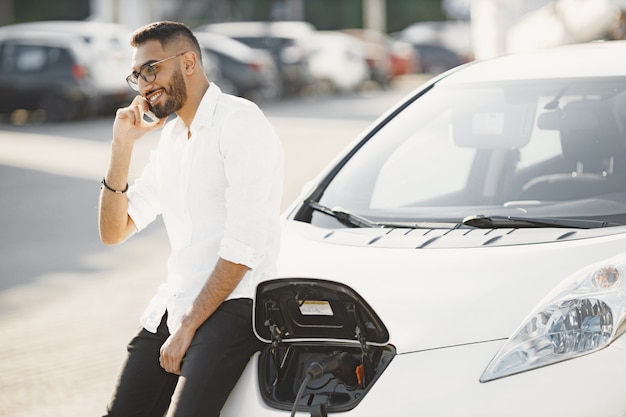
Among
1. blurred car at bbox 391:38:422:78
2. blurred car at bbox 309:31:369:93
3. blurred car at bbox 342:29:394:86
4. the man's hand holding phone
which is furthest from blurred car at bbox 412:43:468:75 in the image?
the man's hand holding phone

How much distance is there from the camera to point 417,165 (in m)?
4.55

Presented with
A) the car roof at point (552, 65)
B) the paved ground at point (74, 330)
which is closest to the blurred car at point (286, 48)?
the paved ground at point (74, 330)

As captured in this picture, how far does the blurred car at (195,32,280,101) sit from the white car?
67.1 ft

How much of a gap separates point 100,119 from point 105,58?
1262 millimetres

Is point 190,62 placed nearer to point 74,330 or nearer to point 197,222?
point 197,222

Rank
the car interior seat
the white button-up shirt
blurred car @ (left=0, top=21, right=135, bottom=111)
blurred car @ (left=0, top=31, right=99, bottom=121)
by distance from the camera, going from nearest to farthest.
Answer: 1. the white button-up shirt
2. the car interior seat
3. blurred car @ (left=0, top=31, right=99, bottom=121)
4. blurred car @ (left=0, top=21, right=135, bottom=111)

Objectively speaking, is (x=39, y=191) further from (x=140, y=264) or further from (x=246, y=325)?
(x=246, y=325)

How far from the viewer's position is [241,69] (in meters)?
25.0

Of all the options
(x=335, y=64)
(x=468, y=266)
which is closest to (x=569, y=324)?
(x=468, y=266)

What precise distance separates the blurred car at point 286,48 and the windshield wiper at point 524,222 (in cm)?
2396

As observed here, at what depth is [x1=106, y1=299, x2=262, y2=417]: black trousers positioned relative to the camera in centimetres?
321

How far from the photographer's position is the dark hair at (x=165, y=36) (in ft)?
11.5

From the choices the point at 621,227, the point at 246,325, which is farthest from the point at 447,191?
the point at 246,325

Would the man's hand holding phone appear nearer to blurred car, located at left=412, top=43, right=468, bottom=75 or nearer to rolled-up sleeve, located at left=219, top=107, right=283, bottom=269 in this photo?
rolled-up sleeve, located at left=219, top=107, right=283, bottom=269
